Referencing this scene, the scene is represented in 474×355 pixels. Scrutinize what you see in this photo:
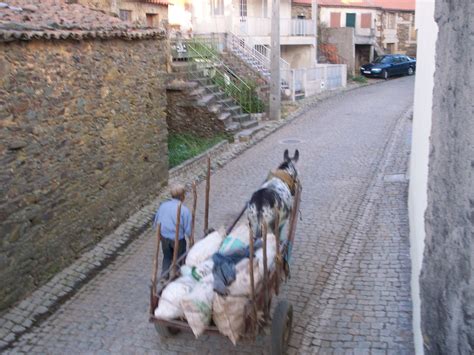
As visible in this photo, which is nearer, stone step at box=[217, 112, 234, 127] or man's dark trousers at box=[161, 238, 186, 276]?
man's dark trousers at box=[161, 238, 186, 276]

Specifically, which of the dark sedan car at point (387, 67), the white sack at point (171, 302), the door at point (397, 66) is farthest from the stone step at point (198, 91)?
the door at point (397, 66)

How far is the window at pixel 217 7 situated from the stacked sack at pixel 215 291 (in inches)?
894

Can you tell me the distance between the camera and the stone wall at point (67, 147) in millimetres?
6785

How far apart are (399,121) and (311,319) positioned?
43.5ft

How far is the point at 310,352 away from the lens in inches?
227

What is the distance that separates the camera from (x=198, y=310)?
4789mm

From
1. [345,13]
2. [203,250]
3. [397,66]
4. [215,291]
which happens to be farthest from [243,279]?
[345,13]

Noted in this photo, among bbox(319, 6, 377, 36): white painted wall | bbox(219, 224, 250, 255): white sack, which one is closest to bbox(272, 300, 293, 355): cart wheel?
bbox(219, 224, 250, 255): white sack

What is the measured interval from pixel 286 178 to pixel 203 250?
1.90 m

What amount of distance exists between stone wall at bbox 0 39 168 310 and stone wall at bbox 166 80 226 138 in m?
4.88

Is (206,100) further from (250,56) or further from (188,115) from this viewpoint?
(250,56)

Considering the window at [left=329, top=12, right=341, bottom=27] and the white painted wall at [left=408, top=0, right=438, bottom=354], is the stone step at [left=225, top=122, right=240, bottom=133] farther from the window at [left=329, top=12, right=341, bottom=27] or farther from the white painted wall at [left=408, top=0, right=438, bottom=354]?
the window at [left=329, top=12, right=341, bottom=27]

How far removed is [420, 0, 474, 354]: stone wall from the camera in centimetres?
289

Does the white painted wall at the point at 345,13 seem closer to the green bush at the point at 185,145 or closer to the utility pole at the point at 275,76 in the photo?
the utility pole at the point at 275,76
